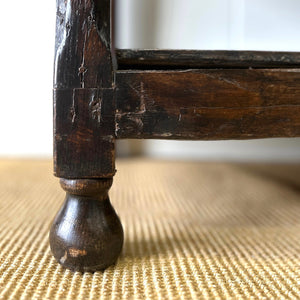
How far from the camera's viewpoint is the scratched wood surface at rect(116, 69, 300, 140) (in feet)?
1.51

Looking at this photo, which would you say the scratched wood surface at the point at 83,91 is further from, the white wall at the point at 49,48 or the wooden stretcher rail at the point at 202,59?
the white wall at the point at 49,48

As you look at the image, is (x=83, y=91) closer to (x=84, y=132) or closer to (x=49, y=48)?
(x=84, y=132)

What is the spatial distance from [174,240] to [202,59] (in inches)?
11.3

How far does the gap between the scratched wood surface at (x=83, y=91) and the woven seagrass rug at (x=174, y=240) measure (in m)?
0.12

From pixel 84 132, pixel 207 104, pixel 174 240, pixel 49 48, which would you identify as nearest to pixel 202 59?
pixel 207 104

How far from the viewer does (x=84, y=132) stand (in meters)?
0.46

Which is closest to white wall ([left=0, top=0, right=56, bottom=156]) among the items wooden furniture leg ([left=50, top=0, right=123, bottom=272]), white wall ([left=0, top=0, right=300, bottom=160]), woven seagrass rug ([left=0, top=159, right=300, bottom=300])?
white wall ([left=0, top=0, right=300, bottom=160])

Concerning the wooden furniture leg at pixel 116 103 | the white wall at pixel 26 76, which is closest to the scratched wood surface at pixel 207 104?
the wooden furniture leg at pixel 116 103

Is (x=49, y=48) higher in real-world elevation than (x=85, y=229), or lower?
higher

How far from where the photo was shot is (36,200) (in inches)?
36.2

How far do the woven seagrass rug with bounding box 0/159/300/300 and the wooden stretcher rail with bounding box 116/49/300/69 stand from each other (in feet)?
0.78

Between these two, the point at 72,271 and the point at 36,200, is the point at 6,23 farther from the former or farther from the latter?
the point at 72,271

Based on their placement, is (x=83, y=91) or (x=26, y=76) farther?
(x=26, y=76)

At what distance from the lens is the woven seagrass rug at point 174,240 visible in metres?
0.45
